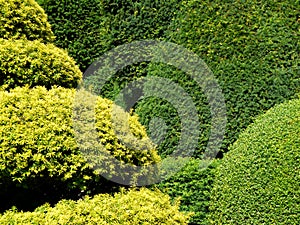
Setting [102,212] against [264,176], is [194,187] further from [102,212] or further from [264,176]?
[102,212]

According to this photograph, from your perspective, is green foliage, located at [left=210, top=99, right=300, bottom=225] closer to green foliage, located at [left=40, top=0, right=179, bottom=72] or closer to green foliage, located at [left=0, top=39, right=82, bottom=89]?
green foliage, located at [left=0, top=39, right=82, bottom=89]

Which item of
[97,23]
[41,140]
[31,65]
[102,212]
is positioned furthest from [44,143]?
[97,23]

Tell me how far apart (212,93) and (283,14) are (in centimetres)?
150

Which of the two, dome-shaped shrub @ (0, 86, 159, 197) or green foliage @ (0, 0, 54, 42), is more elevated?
green foliage @ (0, 0, 54, 42)

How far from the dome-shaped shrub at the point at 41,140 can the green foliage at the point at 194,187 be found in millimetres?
2414

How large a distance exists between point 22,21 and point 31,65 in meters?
0.62

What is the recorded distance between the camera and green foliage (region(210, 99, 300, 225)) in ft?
16.4

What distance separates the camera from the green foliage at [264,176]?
4.99 meters

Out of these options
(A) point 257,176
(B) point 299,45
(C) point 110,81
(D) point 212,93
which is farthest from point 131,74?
(A) point 257,176

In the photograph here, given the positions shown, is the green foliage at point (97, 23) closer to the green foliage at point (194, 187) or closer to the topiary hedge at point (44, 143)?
the green foliage at point (194, 187)

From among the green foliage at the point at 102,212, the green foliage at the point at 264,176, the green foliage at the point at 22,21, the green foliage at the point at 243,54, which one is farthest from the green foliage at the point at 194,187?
the green foliage at the point at 22,21

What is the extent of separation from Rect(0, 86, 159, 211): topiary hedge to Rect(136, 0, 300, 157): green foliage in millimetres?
2995

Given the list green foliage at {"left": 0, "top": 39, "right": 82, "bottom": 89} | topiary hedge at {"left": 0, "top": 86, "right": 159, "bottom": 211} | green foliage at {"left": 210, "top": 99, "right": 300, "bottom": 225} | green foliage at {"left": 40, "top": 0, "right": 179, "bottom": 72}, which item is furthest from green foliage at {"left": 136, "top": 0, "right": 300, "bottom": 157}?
topiary hedge at {"left": 0, "top": 86, "right": 159, "bottom": 211}

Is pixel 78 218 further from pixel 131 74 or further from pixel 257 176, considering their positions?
pixel 131 74
